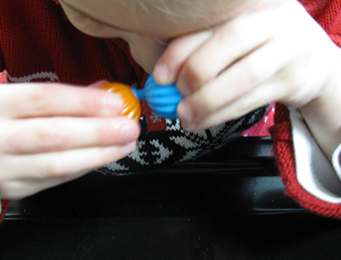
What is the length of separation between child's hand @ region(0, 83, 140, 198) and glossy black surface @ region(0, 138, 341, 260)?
215 millimetres

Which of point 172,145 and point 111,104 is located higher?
point 111,104

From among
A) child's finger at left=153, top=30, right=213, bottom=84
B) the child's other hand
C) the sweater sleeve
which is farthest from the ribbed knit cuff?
child's finger at left=153, top=30, right=213, bottom=84

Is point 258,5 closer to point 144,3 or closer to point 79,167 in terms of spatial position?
point 144,3

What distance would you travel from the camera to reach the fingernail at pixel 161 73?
23cm

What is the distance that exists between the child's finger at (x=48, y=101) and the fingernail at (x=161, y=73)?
47mm

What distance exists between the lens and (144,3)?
6.3 inches

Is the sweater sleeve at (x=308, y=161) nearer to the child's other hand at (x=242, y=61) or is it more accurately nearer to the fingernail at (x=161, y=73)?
the child's other hand at (x=242, y=61)

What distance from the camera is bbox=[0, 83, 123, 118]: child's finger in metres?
0.22

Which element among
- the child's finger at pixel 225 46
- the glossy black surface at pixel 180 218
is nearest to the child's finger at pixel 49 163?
the child's finger at pixel 225 46

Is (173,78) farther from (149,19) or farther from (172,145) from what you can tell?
(172,145)

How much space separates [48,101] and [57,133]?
3 centimetres

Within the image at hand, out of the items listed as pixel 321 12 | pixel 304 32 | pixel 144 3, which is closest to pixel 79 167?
pixel 144 3

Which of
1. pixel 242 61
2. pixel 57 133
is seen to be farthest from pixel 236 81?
pixel 57 133

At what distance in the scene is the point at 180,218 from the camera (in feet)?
1.37
